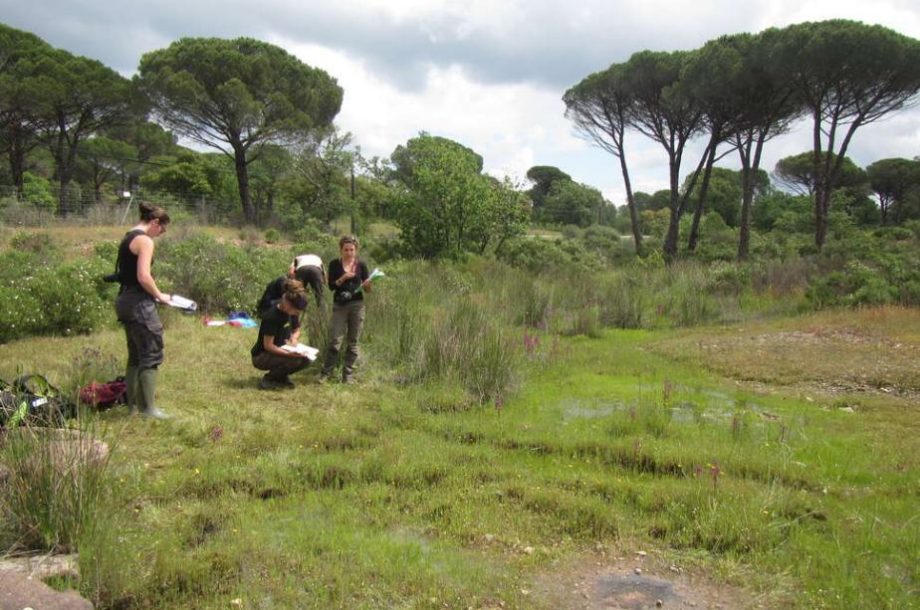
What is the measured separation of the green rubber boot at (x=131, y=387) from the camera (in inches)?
218

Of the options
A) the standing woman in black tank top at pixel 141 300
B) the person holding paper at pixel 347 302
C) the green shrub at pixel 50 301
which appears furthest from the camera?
the green shrub at pixel 50 301

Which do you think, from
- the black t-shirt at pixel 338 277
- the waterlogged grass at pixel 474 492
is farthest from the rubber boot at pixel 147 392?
the black t-shirt at pixel 338 277

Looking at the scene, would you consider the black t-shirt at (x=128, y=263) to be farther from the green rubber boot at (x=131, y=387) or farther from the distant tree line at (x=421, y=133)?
the distant tree line at (x=421, y=133)

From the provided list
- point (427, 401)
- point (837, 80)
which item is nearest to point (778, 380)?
point (427, 401)

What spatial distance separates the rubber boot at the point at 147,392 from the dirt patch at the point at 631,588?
3.59 meters

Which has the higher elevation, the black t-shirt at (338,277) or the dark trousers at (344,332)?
the black t-shirt at (338,277)

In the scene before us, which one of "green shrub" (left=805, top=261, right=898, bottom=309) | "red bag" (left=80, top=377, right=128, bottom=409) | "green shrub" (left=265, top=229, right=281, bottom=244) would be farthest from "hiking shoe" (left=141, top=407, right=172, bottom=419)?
"green shrub" (left=265, top=229, right=281, bottom=244)

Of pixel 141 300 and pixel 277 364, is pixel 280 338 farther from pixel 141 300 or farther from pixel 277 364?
pixel 141 300

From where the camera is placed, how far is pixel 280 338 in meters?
6.88

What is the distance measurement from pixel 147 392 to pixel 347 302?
2.33 meters

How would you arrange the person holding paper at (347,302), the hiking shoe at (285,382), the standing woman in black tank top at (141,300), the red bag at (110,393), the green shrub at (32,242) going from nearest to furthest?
the standing woman in black tank top at (141,300) → the red bag at (110,393) → the hiking shoe at (285,382) → the person holding paper at (347,302) → the green shrub at (32,242)

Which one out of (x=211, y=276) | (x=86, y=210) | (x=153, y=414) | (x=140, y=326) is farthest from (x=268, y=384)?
(x=86, y=210)

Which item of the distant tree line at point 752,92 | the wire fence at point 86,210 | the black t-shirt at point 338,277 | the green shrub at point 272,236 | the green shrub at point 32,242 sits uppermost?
the distant tree line at point 752,92

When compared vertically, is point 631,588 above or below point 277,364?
below
